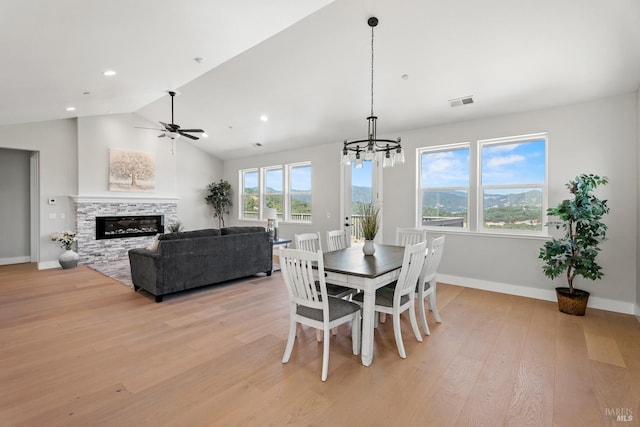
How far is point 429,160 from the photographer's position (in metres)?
5.34

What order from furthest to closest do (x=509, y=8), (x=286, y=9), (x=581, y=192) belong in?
(x=581, y=192), (x=509, y=8), (x=286, y=9)

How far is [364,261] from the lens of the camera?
3.02m

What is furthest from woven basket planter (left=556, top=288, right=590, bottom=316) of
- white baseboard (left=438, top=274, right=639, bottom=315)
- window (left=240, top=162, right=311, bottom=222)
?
window (left=240, top=162, right=311, bottom=222)

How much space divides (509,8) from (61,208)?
331 inches

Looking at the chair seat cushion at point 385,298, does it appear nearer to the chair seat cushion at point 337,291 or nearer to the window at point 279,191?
the chair seat cushion at point 337,291

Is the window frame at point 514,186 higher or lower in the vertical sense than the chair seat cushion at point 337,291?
higher

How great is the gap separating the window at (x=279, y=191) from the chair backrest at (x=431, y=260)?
428 cm

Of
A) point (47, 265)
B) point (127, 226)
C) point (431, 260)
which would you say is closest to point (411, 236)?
point (431, 260)

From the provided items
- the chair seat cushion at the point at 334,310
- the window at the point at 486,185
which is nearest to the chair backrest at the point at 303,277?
the chair seat cushion at the point at 334,310

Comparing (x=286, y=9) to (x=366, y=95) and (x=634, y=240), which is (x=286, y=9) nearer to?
(x=366, y=95)

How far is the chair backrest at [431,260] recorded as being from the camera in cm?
311

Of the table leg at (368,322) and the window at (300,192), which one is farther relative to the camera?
the window at (300,192)

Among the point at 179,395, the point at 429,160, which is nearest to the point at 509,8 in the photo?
the point at 429,160

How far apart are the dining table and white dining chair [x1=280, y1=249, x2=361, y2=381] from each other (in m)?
0.17
